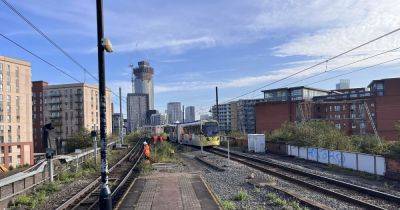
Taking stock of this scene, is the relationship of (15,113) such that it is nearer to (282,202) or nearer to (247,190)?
(247,190)

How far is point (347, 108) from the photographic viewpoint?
105688mm

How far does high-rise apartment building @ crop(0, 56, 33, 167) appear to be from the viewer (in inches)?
4245

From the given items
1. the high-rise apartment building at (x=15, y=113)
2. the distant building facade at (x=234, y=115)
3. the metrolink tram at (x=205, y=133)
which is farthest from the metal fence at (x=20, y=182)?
the distant building facade at (x=234, y=115)

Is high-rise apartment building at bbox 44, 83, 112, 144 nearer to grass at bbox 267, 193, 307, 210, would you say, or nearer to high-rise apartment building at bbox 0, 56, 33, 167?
high-rise apartment building at bbox 0, 56, 33, 167

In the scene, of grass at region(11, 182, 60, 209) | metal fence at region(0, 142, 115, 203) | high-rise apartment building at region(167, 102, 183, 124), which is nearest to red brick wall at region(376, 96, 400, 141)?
metal fence at region(0, 142, 115, 203)

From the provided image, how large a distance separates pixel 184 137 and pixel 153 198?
44.3 m

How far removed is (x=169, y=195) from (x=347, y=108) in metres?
96.1

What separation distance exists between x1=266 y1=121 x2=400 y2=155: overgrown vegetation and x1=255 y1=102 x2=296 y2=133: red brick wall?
7029 cm

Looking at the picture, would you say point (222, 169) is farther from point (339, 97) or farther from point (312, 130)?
point (339, 97)

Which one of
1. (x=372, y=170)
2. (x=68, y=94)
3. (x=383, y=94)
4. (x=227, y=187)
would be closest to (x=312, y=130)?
(x=372, y=170)

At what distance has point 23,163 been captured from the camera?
358 ft

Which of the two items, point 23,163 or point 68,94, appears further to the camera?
point 68,94

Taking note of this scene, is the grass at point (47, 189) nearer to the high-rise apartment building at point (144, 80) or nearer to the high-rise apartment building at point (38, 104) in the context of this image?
the high-rise apartment building at point (144, 80)

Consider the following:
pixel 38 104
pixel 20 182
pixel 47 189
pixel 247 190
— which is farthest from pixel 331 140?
pixel 38 104
